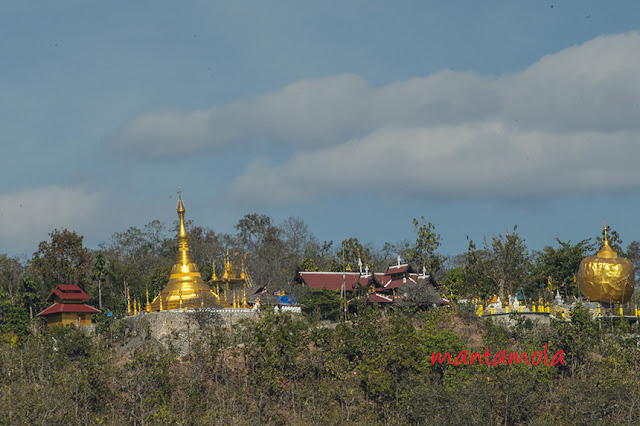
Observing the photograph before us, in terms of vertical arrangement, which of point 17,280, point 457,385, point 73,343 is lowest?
point 457,385

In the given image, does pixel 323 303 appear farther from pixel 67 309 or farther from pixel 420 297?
pixel 67 309

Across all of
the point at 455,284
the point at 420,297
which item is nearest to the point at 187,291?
the point at 420,297

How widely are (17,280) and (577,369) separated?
4324cm

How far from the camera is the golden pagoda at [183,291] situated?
5034 cm

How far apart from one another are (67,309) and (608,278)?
28.7 m

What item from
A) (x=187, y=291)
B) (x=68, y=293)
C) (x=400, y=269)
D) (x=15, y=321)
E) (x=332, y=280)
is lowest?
(x=15, y=321)

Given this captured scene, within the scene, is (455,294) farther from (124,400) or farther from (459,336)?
(124,400)

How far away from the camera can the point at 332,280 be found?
5734 cm

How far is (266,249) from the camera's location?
81125 mm

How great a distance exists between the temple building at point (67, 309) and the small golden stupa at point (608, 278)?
26352 mm

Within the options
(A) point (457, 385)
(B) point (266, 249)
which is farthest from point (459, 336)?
(B) point (266, 249)

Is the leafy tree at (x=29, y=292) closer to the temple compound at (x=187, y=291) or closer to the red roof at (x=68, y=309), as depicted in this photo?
the red roof at (x=68, y=309)

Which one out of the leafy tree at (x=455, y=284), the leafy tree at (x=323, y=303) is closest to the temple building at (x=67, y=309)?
the leafy tree at (x=323, y=303)

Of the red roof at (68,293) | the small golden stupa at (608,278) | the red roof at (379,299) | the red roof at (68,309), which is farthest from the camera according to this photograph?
the red roof at (68,293)
